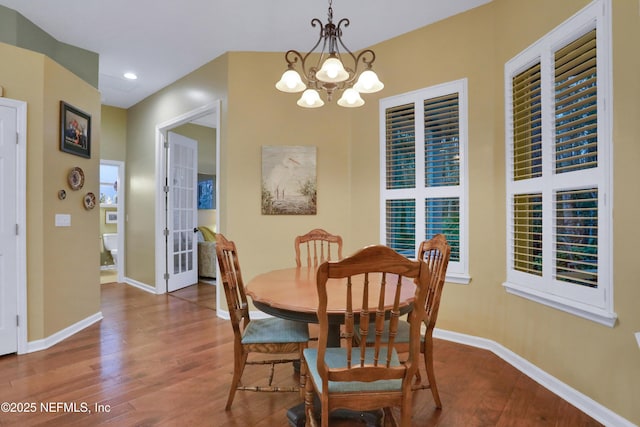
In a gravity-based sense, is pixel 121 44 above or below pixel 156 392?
above

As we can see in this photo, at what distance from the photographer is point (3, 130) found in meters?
2.59

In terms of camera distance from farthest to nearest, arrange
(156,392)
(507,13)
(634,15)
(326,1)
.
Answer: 1. (326,1)
2. (507,13)
3. (156,392)
4. (634,15)

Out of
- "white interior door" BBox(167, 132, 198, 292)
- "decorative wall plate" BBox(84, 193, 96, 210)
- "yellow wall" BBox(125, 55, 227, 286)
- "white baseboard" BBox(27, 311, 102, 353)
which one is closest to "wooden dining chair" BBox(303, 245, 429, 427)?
"white baseboard" BBox(27, 311, 102, 353)

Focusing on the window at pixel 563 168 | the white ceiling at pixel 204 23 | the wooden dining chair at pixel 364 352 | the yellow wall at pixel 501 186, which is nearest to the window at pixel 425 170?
the yellow wall at pixel 501 186

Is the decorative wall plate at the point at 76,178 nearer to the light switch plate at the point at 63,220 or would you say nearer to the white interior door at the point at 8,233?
the light switch plate at the point at 63,220

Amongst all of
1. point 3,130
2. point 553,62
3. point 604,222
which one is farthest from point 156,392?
point 553,62

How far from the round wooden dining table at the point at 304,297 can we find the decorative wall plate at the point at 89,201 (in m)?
2.41

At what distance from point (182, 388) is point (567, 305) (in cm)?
252

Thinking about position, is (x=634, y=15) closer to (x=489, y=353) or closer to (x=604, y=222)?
(x=604, y=222)

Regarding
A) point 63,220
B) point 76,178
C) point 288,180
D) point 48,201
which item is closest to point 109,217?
point 76,178

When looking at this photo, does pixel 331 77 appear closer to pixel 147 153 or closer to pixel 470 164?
pixel 470 164

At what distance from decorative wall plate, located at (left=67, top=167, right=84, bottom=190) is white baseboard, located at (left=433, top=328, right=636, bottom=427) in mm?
3743

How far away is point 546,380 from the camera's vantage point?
2.18 metres

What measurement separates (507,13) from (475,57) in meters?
0.36
